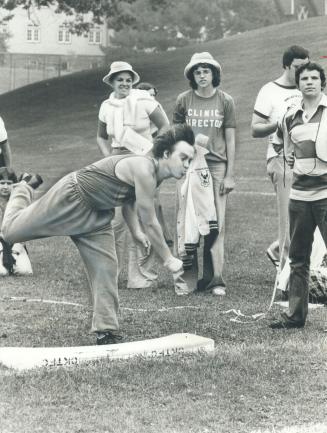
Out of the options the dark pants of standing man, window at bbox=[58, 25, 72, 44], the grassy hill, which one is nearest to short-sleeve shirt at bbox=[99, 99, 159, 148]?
the dark pants of standing man

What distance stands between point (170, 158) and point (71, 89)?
36742 mm

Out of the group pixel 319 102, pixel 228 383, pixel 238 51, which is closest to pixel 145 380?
pixel 228 383

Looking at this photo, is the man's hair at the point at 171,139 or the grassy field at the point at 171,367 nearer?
the grassy field at the point at 171,367

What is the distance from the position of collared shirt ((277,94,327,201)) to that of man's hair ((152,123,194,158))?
1094 mm

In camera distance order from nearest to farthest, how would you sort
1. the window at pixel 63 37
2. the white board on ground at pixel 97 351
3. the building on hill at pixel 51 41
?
the white board on ground at pixel 97 351 < the building on hill at pixel 51 41 < the window at pixel 63 37

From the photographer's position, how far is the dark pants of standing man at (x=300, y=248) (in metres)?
6.98

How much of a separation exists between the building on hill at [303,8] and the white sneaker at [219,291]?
4474 cm

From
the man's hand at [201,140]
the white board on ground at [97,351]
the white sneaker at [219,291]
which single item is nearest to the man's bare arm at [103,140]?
the man's hand at [201,140]

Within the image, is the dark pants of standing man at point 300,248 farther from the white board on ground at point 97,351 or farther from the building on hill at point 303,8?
the building on hill at point 303,8

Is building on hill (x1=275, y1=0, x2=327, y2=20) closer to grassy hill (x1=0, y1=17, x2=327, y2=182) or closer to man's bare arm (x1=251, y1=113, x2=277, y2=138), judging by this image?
grassy hill (x1=0, y1=17, x2=327, y2=182)

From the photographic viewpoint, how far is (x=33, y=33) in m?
76.2

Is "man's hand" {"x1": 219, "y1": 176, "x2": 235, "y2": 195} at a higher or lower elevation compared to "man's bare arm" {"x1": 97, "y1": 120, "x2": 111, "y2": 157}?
lower

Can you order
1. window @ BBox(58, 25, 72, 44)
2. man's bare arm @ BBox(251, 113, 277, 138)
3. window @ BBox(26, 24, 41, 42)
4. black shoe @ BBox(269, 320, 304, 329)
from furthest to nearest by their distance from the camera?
window @ BBox(58, 25, 72, 44)
window @ BBox(26, 24, 41, 42)
man's bare arm @ BBox(251, 113, 277, 138)
black shoe @ BBox(269, 320, 304, 329)

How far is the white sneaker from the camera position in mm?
8694
